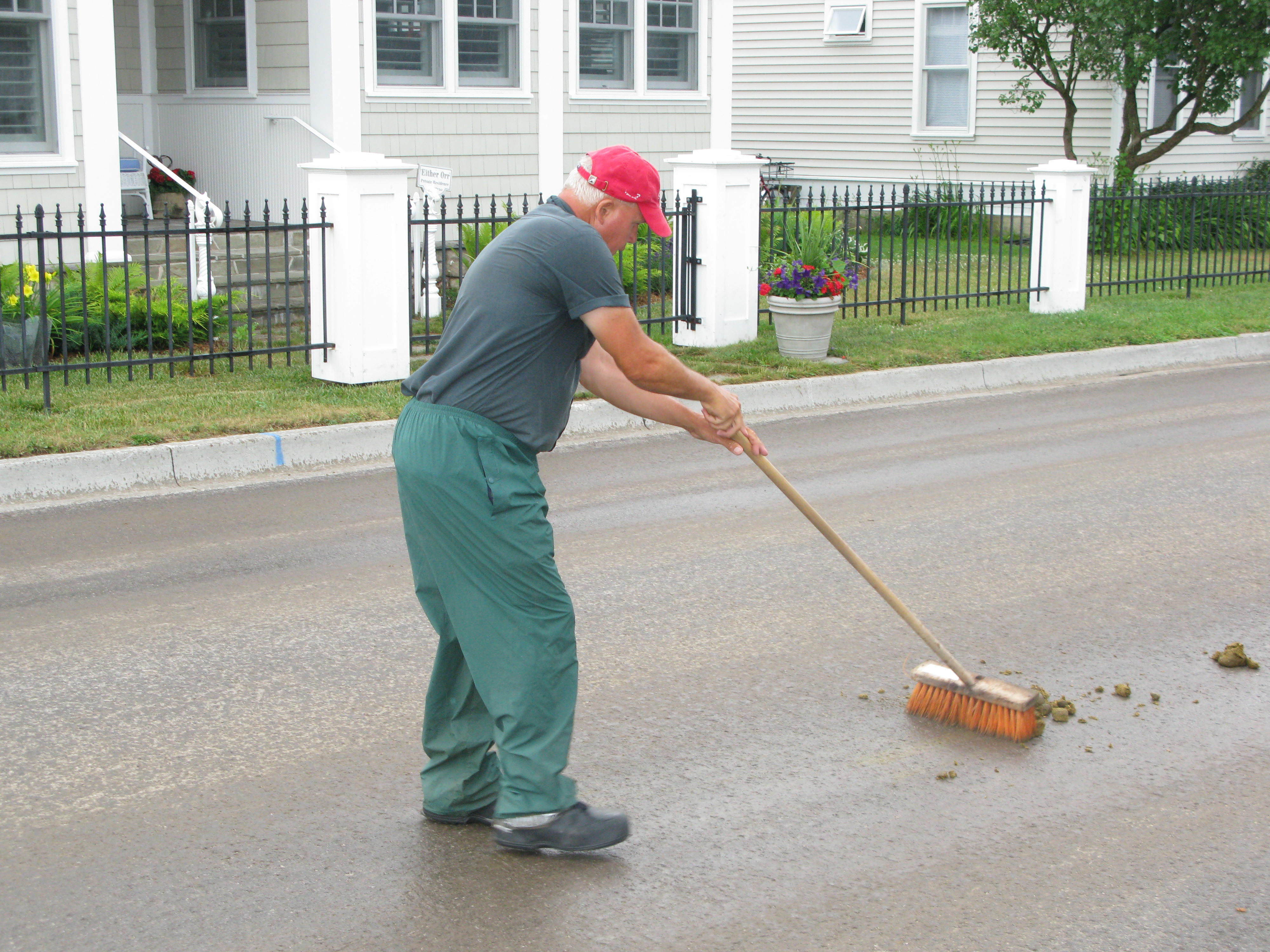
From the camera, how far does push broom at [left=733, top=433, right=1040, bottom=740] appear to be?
4.69m

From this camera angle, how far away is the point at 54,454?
8156 mm

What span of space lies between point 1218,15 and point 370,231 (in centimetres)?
1407

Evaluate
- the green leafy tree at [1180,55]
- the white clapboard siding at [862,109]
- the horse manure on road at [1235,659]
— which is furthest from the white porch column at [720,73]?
the horse manure on road at [1235,659]

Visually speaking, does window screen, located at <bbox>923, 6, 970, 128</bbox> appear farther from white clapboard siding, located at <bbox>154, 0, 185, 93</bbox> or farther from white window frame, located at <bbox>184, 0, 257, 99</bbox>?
white clapboard siding, located at <bbox>154, 0, 185, 93</bbox>

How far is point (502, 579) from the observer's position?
378 centimetres

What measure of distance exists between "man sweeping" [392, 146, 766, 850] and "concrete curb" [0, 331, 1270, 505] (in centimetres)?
381

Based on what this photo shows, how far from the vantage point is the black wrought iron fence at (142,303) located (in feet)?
31.8

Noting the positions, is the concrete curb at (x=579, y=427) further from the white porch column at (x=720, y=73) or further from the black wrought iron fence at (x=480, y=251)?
the white porch column at (x=720, y=73)

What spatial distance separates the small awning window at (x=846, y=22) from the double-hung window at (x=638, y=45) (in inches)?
297

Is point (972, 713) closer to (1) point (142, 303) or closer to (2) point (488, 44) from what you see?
(1) point (142, 303)

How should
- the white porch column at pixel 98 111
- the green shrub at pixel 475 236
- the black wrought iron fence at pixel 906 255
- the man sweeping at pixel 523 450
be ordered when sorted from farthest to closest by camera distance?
the green shrub at pixel 475 236 < the white porch column at pixel 98 111 < the black wrought iron fence at pixel 906 255 < the man sweeping at pixel 523 450

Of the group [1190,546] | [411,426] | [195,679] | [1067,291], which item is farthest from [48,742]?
[1067,291]

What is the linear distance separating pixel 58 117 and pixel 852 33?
14.9 metres

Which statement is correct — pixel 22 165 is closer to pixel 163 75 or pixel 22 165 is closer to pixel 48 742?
pixel 163 75
